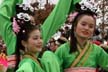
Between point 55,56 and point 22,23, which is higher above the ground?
point 22,23

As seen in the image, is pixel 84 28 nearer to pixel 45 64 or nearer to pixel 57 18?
pixel 45 64

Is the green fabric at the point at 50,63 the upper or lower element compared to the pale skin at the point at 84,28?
lower

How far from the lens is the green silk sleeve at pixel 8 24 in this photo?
5262 millimetres

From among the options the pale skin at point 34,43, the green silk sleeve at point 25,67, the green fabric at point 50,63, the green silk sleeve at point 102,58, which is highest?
the pale skin at point 34,43

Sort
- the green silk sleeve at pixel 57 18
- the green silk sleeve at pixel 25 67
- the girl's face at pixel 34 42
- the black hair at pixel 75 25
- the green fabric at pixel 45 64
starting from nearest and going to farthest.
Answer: the green silk sleeve at pixel 25 67, the green fabric at pixel 45 64, the girl's face at pixel 34 42, the black hair at pixel 75 25, the green silk sleeve at pixel 57 18

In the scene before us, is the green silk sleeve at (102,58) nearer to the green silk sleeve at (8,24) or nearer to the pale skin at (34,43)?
the pale skin at (34,43)

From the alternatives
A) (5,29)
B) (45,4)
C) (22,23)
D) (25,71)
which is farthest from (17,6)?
(45,4)

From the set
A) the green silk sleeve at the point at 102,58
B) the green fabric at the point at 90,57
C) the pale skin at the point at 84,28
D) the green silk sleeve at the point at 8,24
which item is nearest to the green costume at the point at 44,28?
the green silk sleeve at the point at 8,24

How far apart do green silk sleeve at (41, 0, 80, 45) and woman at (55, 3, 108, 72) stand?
19.1 inches

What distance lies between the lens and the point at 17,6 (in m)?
5.12

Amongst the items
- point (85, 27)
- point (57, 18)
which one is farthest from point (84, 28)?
point (57, 18)

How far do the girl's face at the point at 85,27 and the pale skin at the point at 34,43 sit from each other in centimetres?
40

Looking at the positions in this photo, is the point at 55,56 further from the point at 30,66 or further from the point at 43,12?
the point at 43,12

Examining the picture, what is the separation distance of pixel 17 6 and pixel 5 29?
336 millimetres
